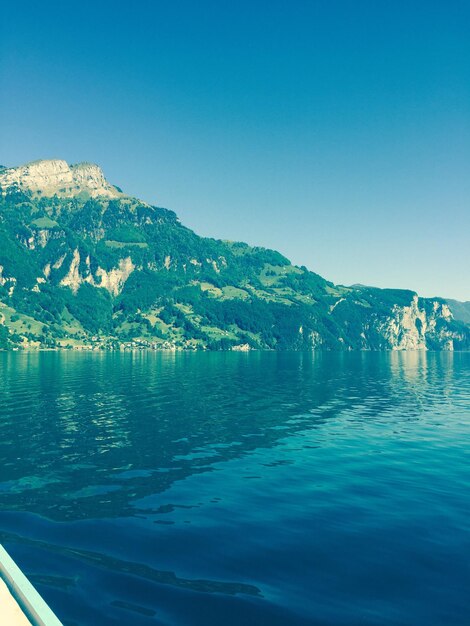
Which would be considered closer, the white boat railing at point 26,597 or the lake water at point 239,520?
the white boat railing at point 26,597

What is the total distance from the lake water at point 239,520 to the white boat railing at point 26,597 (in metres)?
7.12

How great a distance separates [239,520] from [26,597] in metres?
18.3

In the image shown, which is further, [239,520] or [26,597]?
[239,520]

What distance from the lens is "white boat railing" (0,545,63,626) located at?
8727 mm

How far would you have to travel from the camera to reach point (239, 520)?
1025 inches

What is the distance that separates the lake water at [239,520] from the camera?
17438 millimetres

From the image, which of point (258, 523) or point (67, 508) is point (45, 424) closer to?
point (67, 508)

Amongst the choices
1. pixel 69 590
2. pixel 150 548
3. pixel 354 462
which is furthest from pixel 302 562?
pixel 354 462

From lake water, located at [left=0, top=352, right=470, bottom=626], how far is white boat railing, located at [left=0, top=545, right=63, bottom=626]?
280 inches

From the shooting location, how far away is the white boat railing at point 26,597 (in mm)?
8727

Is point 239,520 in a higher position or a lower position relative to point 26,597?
lower

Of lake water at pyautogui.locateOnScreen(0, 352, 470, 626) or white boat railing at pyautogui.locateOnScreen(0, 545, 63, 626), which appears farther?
lake water at pyautogui.locateOnScreen(0, 352, 470, 626)

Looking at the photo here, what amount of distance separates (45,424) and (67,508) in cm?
3106

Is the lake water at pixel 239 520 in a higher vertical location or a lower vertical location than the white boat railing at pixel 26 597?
lower
